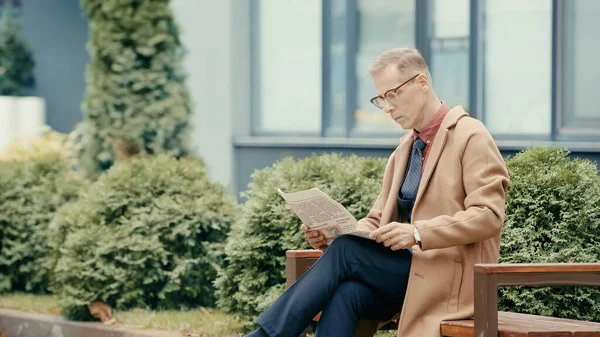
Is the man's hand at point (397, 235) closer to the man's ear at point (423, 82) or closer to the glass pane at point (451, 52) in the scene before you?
the man's ear at point (423, 82)

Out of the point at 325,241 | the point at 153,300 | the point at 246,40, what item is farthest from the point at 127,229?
the point at 246,40

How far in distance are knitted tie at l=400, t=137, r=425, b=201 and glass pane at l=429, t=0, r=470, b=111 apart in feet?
15.7

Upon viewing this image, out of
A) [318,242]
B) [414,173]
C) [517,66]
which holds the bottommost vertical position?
[318,242]

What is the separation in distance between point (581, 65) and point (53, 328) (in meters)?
4.65

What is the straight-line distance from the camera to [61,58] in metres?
15.0

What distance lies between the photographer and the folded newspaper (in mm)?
5035

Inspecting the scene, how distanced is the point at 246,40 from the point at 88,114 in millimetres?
1897

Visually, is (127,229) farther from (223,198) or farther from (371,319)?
(371,319)

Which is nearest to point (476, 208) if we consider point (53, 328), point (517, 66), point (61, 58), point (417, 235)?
point (417, 235)

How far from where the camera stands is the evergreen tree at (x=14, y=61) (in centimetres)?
1496

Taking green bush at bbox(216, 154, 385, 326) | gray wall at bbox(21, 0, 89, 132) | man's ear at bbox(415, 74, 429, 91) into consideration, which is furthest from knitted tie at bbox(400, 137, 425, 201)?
gray wall at bbox(21, 0, 89, 132)

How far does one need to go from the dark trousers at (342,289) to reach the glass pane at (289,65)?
21.1ft

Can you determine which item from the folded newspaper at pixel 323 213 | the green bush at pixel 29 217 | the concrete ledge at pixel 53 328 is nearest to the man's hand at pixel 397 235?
the folded newspaper at pixel 323 213

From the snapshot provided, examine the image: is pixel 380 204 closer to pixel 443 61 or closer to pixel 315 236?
pixel 315 236
